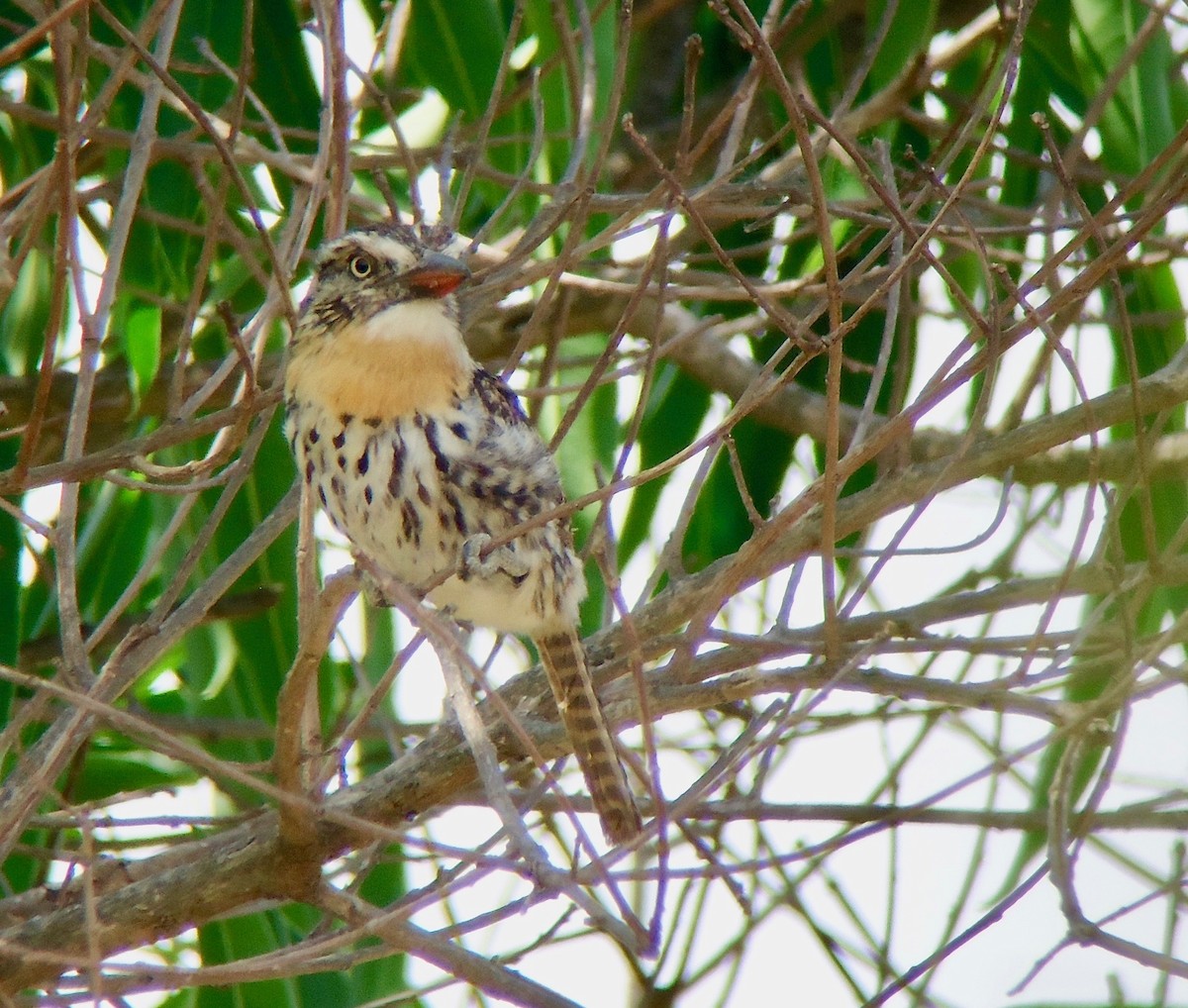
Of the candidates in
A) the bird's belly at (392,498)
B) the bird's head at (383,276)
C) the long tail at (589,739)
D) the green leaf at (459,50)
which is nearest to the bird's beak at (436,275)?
the bird's head at (383,276)

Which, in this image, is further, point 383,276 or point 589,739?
point 589,739

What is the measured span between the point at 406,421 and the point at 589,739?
94 cm

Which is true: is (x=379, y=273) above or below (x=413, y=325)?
above

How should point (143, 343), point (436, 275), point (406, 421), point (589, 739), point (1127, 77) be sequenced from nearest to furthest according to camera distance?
point (436, 275) → point (406, 421) → point (589, 739) → point (1127, 77) → point (143, 343)

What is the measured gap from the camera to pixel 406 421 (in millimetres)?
3887

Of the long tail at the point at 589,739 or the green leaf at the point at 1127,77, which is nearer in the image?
the long tail at the point at 589,739

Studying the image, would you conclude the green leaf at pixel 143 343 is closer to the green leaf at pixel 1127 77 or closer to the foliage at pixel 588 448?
the foliage at pixel 588 448

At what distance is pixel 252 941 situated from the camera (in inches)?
189

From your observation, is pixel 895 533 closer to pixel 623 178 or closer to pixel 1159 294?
pixel 1159 294

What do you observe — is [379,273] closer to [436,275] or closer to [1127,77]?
[436,275]

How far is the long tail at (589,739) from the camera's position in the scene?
13.9 ft

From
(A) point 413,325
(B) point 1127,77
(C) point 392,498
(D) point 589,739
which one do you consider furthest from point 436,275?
(B) point 1127,77

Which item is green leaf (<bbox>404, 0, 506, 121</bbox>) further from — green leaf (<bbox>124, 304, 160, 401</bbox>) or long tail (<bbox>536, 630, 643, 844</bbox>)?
long tail (<bbox>536, 630, 643, 844</bbox>)

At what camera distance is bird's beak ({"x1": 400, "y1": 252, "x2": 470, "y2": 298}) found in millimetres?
3725
